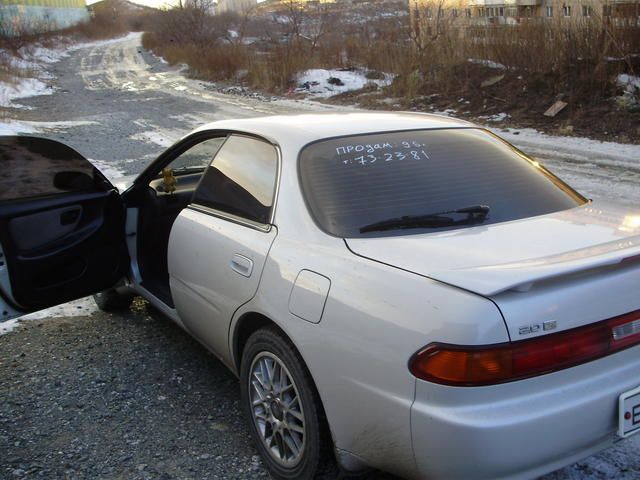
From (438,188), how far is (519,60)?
12.2 metres

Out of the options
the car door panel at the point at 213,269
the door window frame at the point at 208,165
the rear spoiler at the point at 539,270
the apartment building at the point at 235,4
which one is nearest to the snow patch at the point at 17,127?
the door window frame at the point at 208,165

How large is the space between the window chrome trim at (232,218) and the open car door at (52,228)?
0.61 meters

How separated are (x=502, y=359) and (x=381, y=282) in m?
0.46

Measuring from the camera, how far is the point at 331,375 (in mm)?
2137

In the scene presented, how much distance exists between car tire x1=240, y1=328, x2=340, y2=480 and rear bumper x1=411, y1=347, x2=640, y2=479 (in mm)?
496

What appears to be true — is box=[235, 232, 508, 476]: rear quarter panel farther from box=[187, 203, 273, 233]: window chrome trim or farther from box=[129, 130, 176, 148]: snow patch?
box=[129, 130, 176, 148]: snow patch

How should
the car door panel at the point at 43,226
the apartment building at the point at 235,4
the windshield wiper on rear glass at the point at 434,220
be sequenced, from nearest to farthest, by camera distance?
the windshield wiper on rear glass at the point at 434,220
the car door panel at the point at 43,226
the apartment building at the point at 235,4

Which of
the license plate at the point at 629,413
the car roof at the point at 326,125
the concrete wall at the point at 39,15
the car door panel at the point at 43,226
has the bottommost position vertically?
the license plate at the point at 629,413

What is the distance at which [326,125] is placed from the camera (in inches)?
119

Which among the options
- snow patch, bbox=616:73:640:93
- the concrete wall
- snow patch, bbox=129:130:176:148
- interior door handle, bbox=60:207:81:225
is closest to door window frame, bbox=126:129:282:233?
interior door handle, bbox=60:207:81:225

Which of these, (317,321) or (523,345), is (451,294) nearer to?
(523,345)

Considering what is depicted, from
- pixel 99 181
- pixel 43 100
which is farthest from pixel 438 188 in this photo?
pixel 43 100

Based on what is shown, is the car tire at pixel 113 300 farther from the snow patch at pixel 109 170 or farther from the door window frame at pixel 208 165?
the snow patch at pixel 109 170

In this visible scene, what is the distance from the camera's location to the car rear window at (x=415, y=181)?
2.53 m
